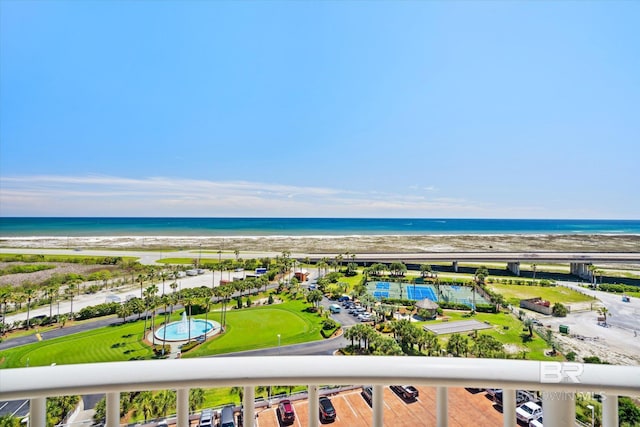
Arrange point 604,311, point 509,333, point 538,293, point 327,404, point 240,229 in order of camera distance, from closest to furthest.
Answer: point 327,404, point 509,333, point 604,311, point 538,293, point 240,229

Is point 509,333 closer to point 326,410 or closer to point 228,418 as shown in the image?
point 326,410

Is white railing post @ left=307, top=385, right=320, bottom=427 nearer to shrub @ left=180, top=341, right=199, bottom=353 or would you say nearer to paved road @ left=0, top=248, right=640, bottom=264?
shrub @ left=180, top=341, right=199, bottom=353

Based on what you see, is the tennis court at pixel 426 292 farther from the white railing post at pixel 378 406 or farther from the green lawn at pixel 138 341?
the white railing post at pixel 378 406

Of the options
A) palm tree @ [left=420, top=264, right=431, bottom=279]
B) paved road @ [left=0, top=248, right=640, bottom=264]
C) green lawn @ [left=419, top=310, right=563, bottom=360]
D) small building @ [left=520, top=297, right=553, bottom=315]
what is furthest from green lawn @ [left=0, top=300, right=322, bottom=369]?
paved road @ [left=0, top=248, right=640, bottom=264]

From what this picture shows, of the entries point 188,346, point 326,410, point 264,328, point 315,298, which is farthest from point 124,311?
point 326,410

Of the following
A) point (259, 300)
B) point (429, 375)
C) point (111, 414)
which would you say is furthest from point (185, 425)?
point (259, 300)

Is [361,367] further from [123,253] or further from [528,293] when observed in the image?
[123,253]
